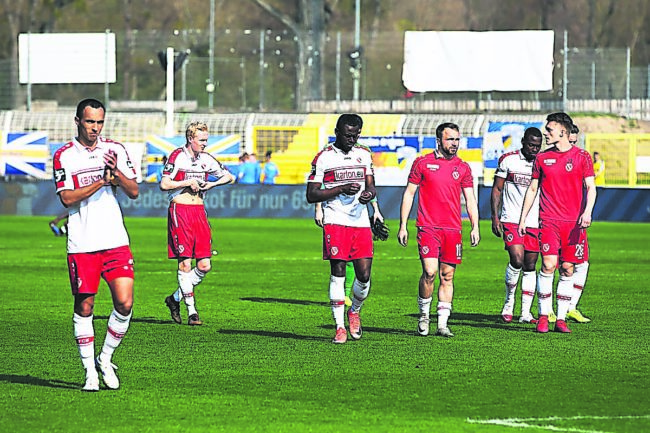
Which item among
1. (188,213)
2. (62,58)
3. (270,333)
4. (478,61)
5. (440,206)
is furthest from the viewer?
(62,58)

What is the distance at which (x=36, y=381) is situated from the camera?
1135 cm

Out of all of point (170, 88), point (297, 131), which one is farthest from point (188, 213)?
point (297, 131)

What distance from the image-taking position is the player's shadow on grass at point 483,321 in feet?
50.4

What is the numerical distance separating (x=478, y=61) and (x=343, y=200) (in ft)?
122

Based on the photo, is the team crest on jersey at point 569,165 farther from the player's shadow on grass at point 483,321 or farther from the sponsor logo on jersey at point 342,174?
the sponsor logo on jersey at point 342,174

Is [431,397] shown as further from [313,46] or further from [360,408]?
[313,46]

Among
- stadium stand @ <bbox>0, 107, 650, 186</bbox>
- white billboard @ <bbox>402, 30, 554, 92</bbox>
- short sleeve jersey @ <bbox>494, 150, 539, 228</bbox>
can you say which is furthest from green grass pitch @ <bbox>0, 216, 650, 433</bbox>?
white billboard @ <bbox>402, 30, 554, 92</bbox>

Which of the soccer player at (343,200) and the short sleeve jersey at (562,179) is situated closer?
the soccer player at (343,200)

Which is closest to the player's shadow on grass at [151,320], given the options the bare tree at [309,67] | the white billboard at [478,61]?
the white billboard at [478,61]

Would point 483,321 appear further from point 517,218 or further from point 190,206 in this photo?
point 190,206

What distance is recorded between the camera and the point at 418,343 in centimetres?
1381

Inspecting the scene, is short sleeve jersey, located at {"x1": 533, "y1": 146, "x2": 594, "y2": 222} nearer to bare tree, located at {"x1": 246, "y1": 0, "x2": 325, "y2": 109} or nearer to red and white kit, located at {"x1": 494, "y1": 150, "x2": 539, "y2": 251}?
red and white kit, located at {"x1": 494, "y1": 150, "x2": 539, "y2": 251}

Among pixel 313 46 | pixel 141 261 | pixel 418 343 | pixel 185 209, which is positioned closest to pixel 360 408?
pixel 418 343

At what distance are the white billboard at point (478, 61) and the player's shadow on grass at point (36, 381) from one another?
39.2 meters
